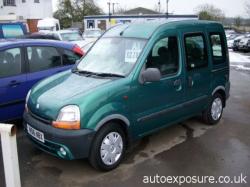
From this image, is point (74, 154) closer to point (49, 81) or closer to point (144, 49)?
point (49, 81)

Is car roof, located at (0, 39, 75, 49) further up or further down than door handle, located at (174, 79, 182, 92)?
further up

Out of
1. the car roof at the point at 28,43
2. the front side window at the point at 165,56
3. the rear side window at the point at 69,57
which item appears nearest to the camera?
the front side window at the point at 165,56

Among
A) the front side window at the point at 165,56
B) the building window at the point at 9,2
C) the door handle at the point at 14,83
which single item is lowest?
the door handle at the point at 14,83

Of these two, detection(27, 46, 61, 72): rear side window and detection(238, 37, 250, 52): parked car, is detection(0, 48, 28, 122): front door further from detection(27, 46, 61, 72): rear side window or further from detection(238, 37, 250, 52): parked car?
detection(238, 37, 250, 52): parked car

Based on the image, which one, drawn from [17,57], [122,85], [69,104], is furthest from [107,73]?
[17,57]

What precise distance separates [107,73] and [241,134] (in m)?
2.70

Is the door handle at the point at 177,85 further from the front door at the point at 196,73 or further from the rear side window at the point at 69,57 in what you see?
the rear side window at the point at 69,57

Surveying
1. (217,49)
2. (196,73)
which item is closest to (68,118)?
(196,73)

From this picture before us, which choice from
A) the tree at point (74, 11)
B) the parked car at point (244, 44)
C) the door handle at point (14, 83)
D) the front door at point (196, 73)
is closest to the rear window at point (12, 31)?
the door handle at point (14, 83)

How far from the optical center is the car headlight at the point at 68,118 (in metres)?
3.97

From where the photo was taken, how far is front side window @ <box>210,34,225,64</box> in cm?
604

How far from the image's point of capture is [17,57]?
564cm

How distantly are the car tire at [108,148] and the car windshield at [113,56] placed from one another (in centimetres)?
80

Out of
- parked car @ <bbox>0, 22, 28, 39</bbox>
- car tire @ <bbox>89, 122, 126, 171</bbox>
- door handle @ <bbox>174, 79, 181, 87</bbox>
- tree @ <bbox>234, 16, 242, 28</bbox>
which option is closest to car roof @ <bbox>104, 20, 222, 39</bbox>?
door handle @ <bbox>174, 79, 181, 87</bbox>
